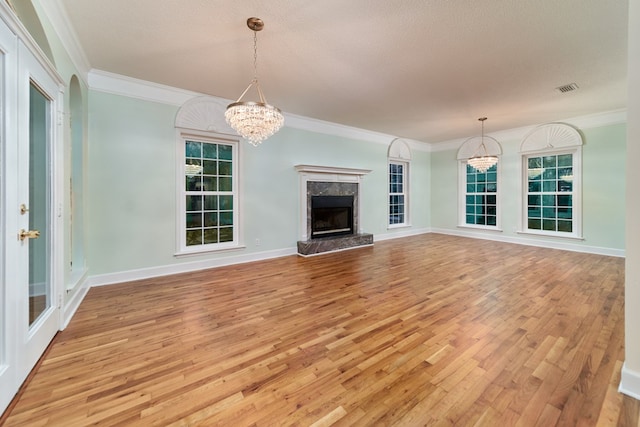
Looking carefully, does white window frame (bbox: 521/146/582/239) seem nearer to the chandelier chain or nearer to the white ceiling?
the white ceiling

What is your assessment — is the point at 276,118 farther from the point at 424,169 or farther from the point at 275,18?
the point at 424,169

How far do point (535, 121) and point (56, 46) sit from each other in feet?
26.1

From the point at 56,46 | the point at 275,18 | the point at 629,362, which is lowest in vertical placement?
the point at 629,362

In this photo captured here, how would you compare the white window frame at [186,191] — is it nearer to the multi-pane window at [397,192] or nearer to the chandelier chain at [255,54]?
the chandelier chain at [255,54]

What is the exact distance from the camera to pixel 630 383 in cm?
157

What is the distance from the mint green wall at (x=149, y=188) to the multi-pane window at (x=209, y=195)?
19cm

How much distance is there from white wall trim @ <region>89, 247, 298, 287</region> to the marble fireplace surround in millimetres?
563

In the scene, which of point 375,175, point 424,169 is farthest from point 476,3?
point 424,169

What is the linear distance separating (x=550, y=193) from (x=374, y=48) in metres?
5.80

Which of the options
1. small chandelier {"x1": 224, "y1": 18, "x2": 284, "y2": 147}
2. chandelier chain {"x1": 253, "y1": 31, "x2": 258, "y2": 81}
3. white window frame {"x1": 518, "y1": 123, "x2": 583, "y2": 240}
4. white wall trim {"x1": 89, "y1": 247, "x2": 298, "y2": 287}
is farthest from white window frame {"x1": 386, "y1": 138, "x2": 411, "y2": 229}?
small chandelier {"x1": 224, "y1": 18, "x2": 284, "y2": 147}

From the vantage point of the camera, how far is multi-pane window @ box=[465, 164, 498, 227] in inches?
276

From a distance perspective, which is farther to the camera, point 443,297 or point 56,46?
point 443,297

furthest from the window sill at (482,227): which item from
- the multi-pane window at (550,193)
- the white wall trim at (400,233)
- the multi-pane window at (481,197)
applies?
the white wall trim at (400,233)

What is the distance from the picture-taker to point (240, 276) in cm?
390
